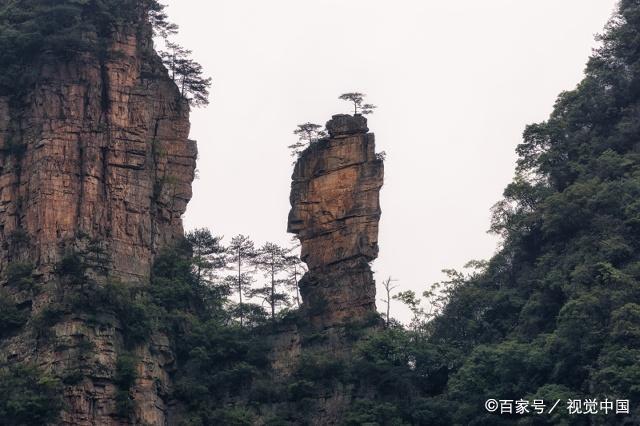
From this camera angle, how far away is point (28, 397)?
64.6m

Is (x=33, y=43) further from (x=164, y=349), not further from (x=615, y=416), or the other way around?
(x=615, y=416)

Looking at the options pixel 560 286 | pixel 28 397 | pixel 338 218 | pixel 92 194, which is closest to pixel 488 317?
pixel 560 286

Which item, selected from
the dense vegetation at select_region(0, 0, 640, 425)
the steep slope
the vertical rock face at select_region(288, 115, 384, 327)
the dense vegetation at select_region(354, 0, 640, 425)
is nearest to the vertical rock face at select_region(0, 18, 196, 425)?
the dense vegetation at select_region(0, 0, 640, 425)

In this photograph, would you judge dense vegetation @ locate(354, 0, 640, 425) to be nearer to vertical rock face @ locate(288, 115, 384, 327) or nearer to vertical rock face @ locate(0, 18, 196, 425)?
vertical rock face @ locate(288, 115, 384, 327)

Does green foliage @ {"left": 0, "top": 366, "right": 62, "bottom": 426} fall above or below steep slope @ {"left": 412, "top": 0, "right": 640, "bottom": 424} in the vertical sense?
below

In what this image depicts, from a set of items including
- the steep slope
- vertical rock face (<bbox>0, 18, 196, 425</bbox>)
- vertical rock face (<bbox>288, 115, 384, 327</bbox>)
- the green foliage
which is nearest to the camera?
the green foliage

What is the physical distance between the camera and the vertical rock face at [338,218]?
252 feet

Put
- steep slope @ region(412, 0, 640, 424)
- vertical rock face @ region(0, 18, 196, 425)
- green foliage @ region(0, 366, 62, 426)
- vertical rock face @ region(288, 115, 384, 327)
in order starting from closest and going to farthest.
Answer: green foliage @ region(0, 366, 62, 426)
steep slope @ region(412, 0, 640, 424)
vertical rock face @ region(0, 18, 196, 425)
vertical rock face @ region(288, 115, 384, 327)

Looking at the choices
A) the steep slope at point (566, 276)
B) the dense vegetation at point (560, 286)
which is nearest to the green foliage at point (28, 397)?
the dense vegetation at point (560, 286)

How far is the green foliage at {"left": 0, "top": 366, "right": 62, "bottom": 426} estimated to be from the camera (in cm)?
6425

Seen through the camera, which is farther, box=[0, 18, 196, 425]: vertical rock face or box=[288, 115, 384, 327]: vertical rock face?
box=[288, 115, 384, 327]: vertical rock face

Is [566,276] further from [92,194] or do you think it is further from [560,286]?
[92,194]

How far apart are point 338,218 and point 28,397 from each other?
66.7 ft

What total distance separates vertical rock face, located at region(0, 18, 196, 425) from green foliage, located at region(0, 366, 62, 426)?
1.31 metres
